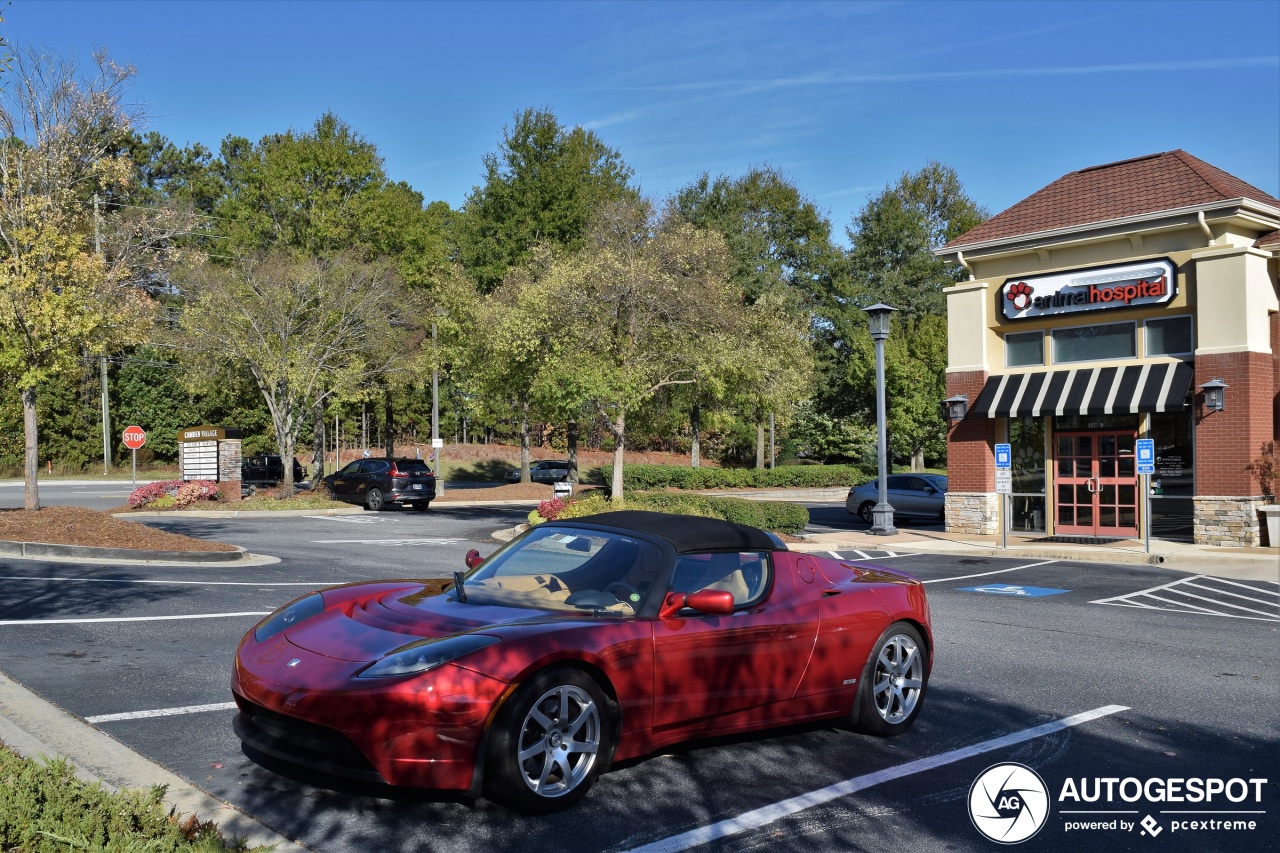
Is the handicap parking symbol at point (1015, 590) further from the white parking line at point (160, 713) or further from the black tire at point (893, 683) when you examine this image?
the white parking line at point (160, 713)

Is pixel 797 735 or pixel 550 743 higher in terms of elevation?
pixel 550 743

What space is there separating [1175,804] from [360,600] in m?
4.36

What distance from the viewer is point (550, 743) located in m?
4.74

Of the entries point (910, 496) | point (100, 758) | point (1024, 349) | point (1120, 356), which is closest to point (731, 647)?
point (100, 758)

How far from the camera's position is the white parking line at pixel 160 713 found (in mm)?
6066

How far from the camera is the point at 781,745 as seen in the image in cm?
602

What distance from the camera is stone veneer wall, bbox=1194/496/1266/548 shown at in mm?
19984

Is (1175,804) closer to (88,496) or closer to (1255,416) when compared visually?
(1255,416)

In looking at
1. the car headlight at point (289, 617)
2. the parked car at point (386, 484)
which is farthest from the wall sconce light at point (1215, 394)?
the parked car at point (386, 484)

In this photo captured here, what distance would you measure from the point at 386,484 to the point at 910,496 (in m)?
15.8

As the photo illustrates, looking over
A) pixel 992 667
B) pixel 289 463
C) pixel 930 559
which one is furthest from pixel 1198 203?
pixel 289 463

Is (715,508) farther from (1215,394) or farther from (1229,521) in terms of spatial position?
(1229,521)

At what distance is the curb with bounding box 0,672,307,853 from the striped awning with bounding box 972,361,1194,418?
19872 millimetres

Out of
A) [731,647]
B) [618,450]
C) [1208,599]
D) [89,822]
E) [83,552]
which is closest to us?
[89,822]
